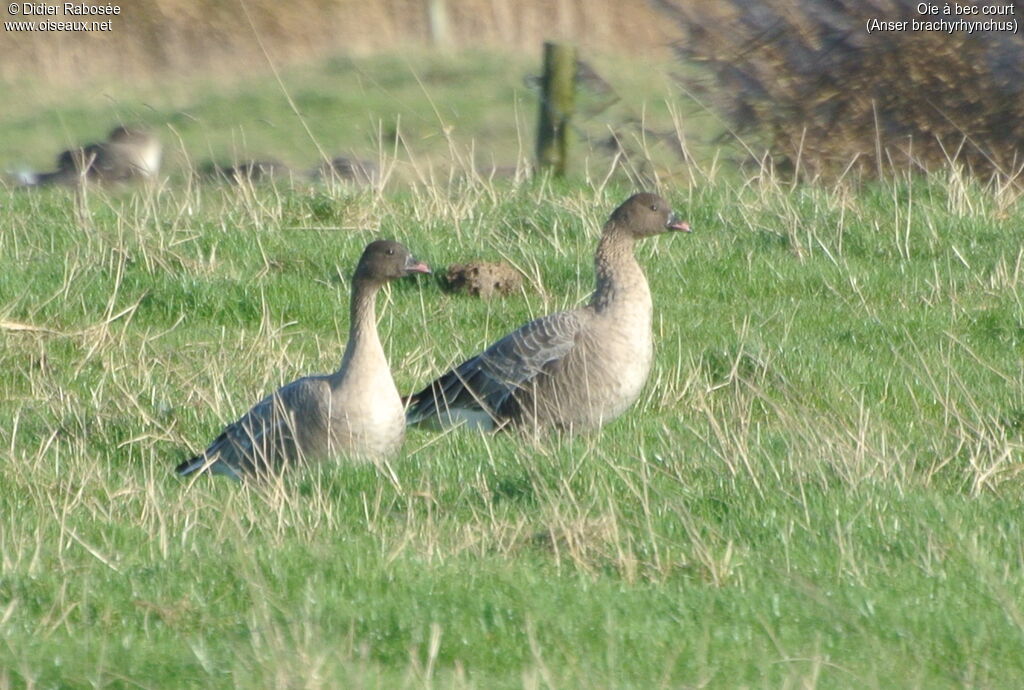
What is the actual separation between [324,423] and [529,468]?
1.11 m

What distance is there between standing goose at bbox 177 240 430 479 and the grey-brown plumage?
25.6ft

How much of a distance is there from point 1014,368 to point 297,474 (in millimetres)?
3967

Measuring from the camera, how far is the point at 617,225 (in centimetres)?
810

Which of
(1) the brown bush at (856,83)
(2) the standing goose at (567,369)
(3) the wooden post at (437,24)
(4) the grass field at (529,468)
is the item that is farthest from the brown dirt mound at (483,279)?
(3) the wooden post at (437,24)

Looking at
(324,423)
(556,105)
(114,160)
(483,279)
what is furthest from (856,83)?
(324,423)

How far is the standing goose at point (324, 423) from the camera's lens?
6797 mm

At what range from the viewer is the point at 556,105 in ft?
46.3

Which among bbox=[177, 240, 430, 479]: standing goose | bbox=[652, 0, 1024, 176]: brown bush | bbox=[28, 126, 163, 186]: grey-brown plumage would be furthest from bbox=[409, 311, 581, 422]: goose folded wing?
bbox=[652, 0, 1024, 176]: brown bush

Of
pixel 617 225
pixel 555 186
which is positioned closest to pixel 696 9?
pixel 555 186

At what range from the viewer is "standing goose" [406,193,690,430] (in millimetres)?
7402

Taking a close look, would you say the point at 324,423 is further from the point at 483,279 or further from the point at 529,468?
the point at 483,279

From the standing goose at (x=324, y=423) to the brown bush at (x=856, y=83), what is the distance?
8.80 metres

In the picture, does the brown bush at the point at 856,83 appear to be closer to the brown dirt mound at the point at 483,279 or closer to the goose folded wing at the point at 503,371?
the brown dirt mound at the point at 483,279

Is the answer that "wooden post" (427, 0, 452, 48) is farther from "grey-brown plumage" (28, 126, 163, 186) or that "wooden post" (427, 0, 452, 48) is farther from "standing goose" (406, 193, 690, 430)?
"standing goose" (406, 193, 690, 430)
